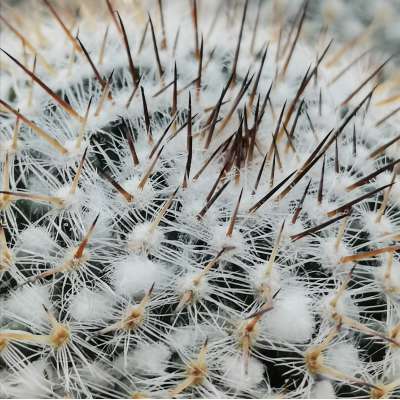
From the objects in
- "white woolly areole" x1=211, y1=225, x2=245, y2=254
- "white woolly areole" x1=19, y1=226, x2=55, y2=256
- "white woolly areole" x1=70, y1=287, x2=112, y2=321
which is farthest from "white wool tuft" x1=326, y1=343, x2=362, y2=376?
"white woolly areole" x1=19, y1=226, x2=55, y2=256

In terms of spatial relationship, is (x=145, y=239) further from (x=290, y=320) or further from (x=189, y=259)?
(x=290, y=320)

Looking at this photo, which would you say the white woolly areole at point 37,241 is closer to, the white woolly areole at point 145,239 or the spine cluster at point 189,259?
the spine cluster at point 189,259

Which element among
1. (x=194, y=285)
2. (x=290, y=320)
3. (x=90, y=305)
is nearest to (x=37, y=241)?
(x=90, y=305)

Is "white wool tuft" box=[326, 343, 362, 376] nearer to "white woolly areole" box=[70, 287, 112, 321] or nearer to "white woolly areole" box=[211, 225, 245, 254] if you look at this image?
"white woolly areole" box=[211, 225, 245, 254]

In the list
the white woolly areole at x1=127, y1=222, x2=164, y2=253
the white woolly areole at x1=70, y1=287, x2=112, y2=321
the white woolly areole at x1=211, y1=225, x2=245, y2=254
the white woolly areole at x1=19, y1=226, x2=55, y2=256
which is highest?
the white woolly areole at x1=211, y1=225, x2=245, y2=254

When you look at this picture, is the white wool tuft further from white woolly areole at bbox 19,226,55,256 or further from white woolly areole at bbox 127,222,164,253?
white woolly areole at bbox 19,226,55,256

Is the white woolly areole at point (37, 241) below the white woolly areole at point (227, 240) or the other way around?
below

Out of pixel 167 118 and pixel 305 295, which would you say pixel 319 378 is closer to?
pixel 305 295

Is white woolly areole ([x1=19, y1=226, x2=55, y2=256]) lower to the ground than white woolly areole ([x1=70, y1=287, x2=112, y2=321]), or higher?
higher

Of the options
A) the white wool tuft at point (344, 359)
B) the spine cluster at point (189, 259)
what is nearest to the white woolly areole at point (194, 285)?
the spine cluster at point (189, 259)

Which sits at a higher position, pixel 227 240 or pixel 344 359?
pixel 227 240
